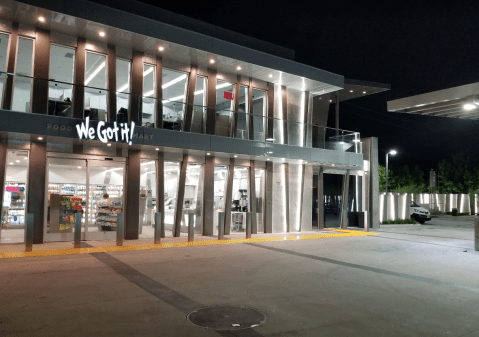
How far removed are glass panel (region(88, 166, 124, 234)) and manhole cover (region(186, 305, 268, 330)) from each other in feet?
33.1

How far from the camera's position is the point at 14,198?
14.1 metres

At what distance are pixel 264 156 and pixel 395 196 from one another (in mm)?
13247

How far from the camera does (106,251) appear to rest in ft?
40.9

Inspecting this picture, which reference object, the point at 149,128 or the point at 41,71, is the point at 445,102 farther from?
the point at 41,71

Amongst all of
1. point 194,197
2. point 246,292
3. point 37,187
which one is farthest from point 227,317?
point 194,197

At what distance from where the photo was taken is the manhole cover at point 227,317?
5.66 metres

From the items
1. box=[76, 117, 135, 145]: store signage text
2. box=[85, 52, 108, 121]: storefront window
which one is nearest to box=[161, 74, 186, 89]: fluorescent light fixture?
box=[85, 52, 108, 121]: storefront window

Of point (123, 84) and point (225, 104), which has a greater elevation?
point (123, 84)

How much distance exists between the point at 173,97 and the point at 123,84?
2323 millimetres

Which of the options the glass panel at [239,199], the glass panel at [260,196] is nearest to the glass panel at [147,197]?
the glass panel at [239,199]

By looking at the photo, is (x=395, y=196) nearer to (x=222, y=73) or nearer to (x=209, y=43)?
(x=222, y=73)

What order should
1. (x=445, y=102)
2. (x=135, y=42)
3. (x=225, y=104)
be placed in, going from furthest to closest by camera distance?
(x=225, y=104) → (x=135, y=42) → (x=445, y=102)

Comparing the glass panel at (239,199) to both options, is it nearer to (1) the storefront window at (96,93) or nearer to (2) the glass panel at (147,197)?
(2) the glass panel at (147,197)

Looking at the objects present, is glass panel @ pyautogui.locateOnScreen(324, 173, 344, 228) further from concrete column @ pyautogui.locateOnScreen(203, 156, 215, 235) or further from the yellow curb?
concrete column @ pyautogui.locateOnScreen(203, 156, 215, 235)
